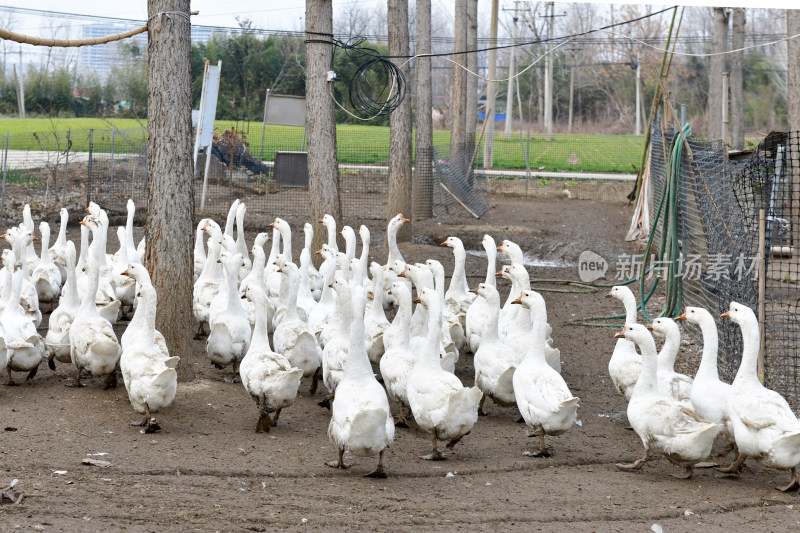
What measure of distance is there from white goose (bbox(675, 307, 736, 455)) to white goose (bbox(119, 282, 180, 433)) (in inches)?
160

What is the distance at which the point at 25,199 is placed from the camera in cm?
1888

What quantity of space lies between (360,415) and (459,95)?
699 inches

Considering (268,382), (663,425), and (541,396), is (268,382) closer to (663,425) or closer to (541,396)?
(541,396)

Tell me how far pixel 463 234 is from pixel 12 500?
13.0 meters

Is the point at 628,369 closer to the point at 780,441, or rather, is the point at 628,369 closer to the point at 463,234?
the point at 780,441

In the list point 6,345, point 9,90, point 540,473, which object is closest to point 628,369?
point 540,473

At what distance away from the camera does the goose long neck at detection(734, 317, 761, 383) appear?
6.00 metres

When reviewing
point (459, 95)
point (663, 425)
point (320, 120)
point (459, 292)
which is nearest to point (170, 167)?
point (459, 292)

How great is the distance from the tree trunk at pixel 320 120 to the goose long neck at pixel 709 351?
6814 mm

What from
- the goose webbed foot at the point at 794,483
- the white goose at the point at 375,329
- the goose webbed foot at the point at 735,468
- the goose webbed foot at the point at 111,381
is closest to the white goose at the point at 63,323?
the goose webbed foot at the point at 111,381

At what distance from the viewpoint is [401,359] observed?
7.06 meters

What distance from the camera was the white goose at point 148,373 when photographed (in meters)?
6.40

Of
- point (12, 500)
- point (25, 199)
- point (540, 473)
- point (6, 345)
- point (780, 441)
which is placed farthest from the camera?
point (25, 199)

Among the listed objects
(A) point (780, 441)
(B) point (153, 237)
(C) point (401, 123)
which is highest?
(C) point (401, 123)
